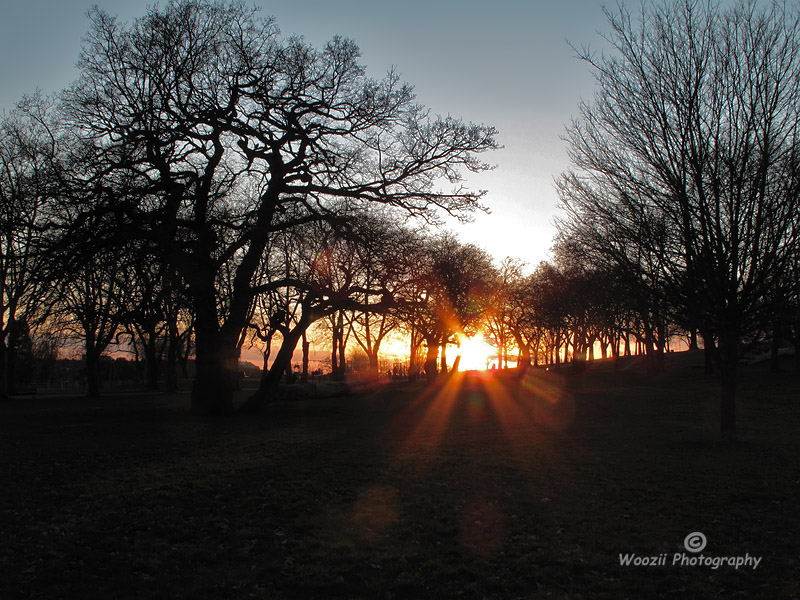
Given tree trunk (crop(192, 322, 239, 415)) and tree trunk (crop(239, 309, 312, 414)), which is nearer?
tree trunk (crop(192, 322, 239, 415))

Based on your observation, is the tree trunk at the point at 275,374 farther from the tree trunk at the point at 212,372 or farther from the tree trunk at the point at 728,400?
the tree trunk at the point at 728,400

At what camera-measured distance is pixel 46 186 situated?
14344mm

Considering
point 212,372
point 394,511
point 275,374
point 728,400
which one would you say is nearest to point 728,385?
point 728,400

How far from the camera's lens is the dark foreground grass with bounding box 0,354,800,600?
540 centimetres

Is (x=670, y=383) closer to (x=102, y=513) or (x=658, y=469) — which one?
(x=658, y=469)

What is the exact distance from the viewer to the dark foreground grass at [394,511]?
540 centimetres

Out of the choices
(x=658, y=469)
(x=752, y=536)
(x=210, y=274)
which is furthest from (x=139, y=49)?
(x=752, y=536)

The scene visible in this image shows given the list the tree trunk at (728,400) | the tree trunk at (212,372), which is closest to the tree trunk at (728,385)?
the tree trunk at (728,400)

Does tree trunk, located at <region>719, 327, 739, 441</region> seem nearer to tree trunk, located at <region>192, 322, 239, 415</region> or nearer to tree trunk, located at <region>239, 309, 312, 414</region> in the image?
tree trunk, located at <region>239, 309, 312, 414</region>

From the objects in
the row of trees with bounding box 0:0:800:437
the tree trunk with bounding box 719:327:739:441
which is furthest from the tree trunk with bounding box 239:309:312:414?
the tree trunk with bounding box 719:327:739:441

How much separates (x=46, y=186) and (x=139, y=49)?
4959 mm

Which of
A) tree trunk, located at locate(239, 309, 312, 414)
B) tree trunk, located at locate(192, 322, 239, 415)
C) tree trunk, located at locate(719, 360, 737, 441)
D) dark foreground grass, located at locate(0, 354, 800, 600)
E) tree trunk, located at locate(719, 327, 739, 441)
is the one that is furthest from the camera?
tree trunk, located at locate(239, 309, 312, 414)

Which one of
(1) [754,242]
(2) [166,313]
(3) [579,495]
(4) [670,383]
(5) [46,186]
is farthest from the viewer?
(4) [670,383]

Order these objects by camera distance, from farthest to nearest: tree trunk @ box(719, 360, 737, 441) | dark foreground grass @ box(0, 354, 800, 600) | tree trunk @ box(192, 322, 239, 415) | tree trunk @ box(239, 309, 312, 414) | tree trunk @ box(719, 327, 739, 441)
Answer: tree trunk @ box(239, 309, 312, 414) → tree trunk @ box(192, 322, 239, 415) → tree trunk @ box(719, 360, 737, 441) → tree trunk @ box(719, 327, 739, 441) → dark foreground grass @ box(0, 354, 800, 600)
